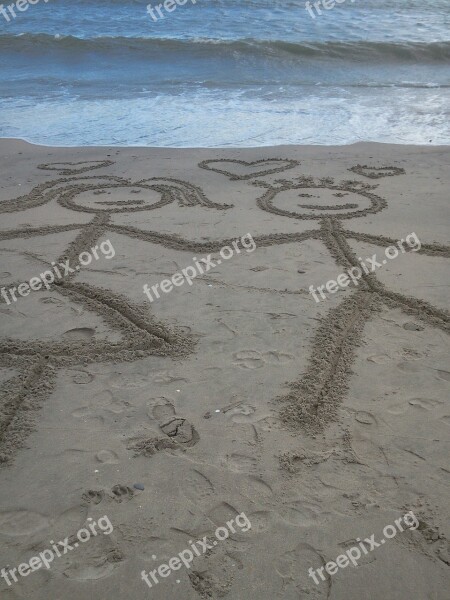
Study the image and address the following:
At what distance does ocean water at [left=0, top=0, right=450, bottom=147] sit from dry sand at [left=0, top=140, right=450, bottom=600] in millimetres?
3379

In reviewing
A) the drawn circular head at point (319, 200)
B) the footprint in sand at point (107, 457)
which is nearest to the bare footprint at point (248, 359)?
the footprint in sand at point (107, 457)

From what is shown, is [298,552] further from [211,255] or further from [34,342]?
[211,255]

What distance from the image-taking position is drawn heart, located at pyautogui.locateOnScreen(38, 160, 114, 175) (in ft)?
Answer: 25.1

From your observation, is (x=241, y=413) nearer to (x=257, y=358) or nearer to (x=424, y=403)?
(x=257, y=358)

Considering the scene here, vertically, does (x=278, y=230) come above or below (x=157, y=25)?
below

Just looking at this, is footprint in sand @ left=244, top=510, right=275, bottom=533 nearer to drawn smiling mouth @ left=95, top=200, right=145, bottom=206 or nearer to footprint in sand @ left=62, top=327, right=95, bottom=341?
footprint in sand @ left=62, top=327, right=95, bottom=341

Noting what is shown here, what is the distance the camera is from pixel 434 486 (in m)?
2.89

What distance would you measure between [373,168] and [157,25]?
1383cm

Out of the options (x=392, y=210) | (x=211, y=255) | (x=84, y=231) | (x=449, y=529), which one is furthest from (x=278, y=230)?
(x=449, y=529)

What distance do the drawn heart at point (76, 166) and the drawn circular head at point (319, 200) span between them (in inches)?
87.1

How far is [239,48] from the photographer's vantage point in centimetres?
1564

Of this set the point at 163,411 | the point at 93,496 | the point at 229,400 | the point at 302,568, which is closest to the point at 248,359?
the point at 229,400

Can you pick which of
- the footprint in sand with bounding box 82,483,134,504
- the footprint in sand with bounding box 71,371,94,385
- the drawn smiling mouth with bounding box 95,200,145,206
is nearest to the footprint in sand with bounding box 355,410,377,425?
the footprint in sand with bounding box 82,483,134,504

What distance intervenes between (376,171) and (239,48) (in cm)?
967
